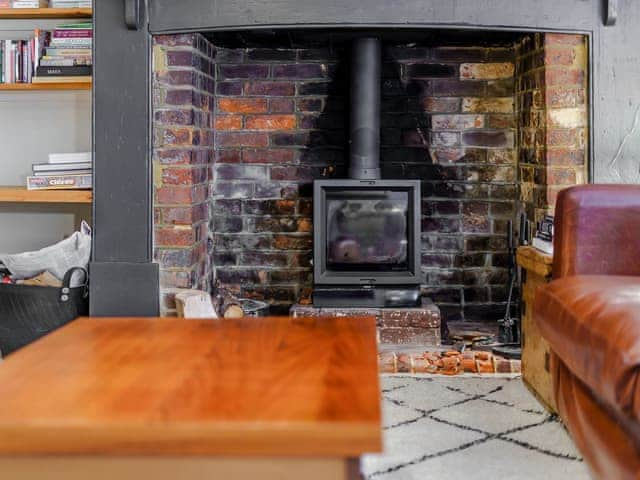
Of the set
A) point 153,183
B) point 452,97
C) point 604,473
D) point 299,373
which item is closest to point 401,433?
point 604,473

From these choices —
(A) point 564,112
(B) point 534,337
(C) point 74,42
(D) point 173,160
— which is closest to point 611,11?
(A) point 564,112

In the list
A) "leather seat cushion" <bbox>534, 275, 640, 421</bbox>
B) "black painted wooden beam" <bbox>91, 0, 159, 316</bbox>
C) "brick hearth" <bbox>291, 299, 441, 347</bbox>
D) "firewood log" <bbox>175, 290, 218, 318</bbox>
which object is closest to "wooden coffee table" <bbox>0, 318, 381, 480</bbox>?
"leather seat cushion" <bbox>534, 275, 640, 421</bbox>

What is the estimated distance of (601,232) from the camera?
212cm

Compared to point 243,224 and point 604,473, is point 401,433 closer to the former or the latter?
point 604,473

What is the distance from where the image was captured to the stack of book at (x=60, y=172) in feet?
11.5

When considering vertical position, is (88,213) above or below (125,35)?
below

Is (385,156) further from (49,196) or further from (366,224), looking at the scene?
(49,196)

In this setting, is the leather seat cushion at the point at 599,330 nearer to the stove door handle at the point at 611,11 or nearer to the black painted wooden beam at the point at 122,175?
the stove door handle at the point at 611,11

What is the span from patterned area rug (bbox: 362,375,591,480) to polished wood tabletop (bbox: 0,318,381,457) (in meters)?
0.51

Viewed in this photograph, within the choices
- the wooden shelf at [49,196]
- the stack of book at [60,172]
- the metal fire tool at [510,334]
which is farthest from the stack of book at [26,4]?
the metal fire tool at [510,334]

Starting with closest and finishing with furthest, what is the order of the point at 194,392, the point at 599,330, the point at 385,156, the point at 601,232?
the point at 194,392
the point at 599,330
the point at 601,232
the point at 385,156

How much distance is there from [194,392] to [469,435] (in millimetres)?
1283

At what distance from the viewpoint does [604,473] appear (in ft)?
5.25

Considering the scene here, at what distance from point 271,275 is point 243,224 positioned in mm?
264
